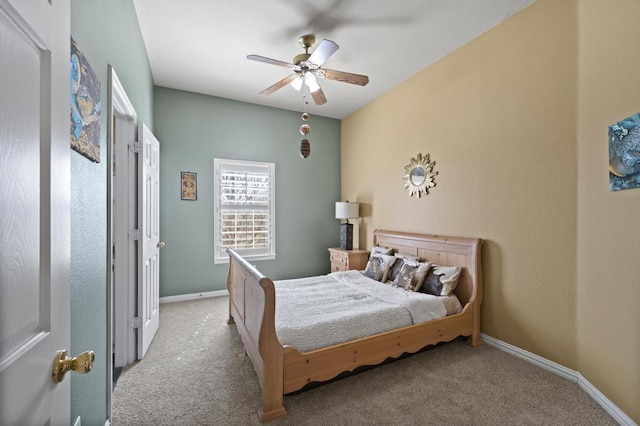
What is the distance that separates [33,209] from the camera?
59cm

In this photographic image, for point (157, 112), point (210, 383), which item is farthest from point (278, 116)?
point (210, 383)

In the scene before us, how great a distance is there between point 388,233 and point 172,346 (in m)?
2.84

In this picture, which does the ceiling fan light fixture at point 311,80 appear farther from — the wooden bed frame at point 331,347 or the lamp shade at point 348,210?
the lamp shade at point 348,210

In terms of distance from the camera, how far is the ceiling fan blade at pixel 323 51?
210cm

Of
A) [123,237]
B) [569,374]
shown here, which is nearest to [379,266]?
[569,374]

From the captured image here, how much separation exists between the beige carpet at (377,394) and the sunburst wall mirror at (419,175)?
177 cm

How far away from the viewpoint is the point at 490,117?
269 cm

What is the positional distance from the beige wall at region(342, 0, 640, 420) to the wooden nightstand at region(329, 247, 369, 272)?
1.12 meters

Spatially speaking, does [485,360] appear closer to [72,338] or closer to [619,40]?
[619,40]

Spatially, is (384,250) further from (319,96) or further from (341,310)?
(319,96)

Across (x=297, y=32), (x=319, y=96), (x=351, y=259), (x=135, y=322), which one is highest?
(x=297, y=32)

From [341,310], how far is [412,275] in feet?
3.34

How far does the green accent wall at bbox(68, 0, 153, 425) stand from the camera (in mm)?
1227

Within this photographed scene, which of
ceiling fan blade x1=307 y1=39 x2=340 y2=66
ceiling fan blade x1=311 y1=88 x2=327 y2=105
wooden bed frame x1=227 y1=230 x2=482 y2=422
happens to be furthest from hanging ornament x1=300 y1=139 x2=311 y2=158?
wooden bed frame x1=227 y1=230 x2=482 y2=422
